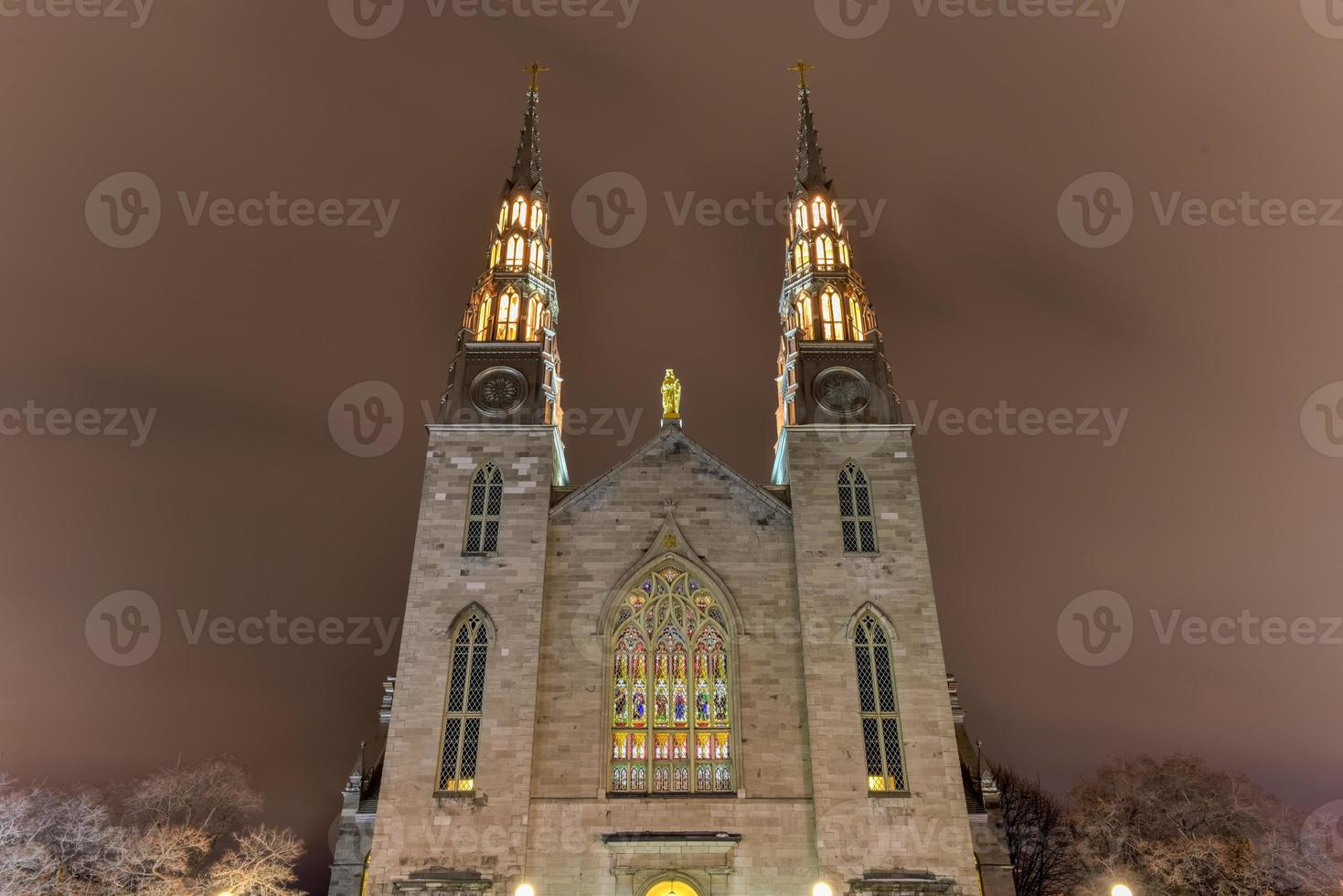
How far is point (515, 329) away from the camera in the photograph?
1243 inches

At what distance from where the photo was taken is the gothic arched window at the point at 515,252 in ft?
109

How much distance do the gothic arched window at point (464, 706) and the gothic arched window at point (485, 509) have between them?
223cm

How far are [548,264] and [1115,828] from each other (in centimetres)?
2957

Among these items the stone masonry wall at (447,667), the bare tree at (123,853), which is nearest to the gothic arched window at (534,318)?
the stone masonry wall at (447,667)

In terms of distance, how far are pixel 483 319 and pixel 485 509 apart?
7.95 m

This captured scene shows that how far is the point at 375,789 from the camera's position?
25.5 metres

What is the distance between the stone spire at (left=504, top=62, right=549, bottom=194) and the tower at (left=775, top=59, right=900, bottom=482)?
35.1 feet

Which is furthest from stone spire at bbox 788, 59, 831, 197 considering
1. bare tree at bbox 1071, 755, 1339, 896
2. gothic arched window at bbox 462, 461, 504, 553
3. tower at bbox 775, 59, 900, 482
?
bare tree at bbox 1071, 755, 1339, 896

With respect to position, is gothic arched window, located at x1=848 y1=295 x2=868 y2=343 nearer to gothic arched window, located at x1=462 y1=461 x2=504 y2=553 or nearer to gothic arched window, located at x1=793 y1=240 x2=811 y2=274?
gothic arched window, located at x1=793 y1=240 x2=811 y2=274

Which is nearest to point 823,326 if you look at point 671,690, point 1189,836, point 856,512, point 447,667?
point 856,512

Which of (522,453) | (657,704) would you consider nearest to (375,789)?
(657,704)

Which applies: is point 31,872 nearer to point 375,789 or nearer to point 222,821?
point 375,789

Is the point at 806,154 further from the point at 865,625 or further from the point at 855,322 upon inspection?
the point at 865,625

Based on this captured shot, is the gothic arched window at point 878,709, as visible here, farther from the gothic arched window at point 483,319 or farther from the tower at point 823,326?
the gothic arched window at point 483,319
